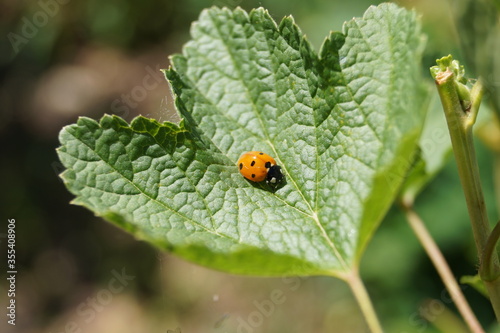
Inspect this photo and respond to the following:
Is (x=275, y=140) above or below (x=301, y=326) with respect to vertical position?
above

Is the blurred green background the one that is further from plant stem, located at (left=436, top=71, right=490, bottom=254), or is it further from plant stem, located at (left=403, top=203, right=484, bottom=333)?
plant stem, located at (left=436, top=71, right=490, bottom=254)

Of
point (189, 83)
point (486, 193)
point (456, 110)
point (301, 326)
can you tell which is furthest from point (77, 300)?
point (456, 110)

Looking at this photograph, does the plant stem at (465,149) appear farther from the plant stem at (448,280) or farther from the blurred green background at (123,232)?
the blurred green background at (123,232)

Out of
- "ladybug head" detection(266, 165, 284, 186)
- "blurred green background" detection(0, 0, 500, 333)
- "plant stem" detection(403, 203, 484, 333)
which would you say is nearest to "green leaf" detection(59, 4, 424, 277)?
"ladybug head" detection(266, 165, 284, 186)

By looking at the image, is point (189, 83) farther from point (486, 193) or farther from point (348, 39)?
point (486, 193)

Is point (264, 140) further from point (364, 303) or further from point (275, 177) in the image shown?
point (364, 303)

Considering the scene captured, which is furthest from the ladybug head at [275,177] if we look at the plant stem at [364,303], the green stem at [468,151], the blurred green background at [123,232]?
the blurred green background at [123,232]

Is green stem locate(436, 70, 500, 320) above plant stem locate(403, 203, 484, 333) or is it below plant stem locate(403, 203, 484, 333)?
above

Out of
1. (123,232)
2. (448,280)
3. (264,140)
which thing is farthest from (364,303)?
(123,232)
